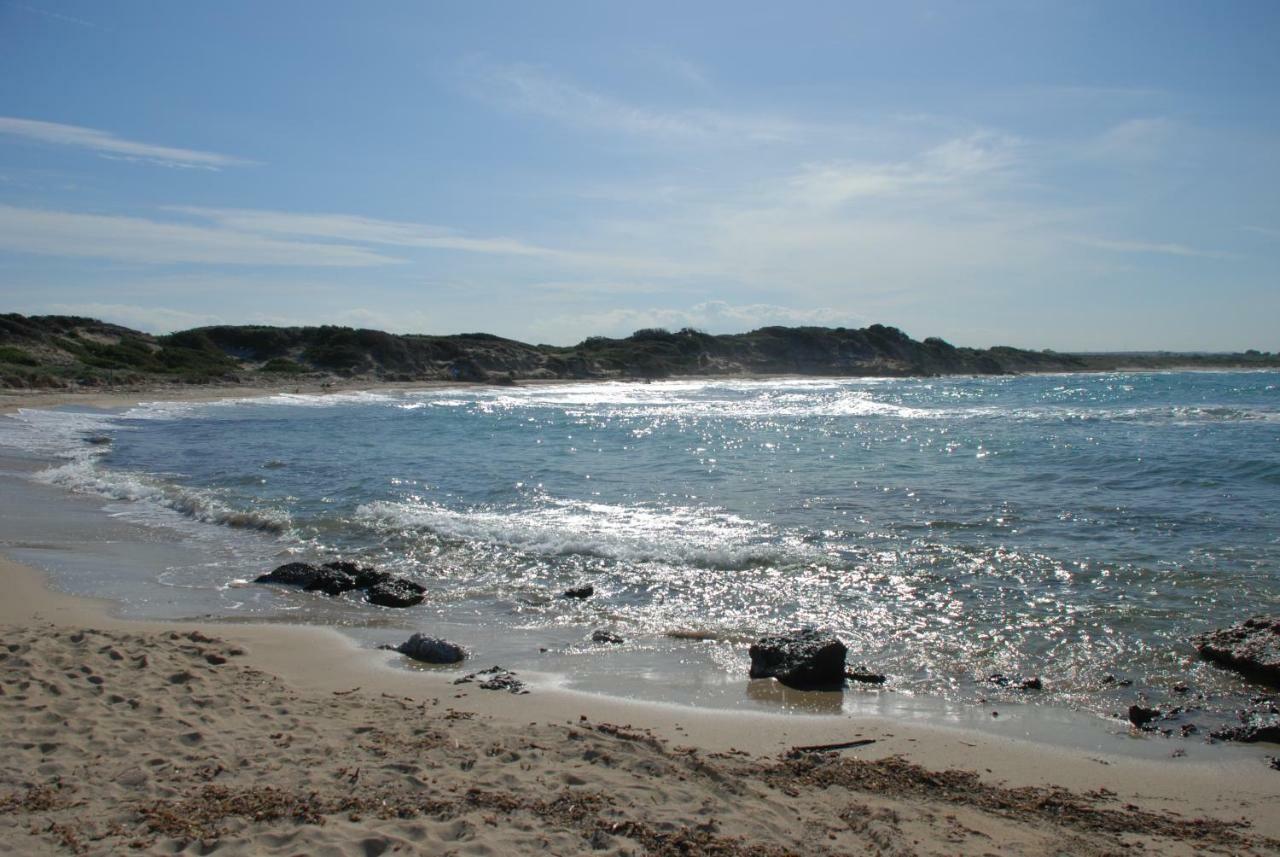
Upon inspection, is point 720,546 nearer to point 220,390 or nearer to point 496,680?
point 496,680

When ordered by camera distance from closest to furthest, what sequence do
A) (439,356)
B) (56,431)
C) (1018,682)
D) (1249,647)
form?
(1018,682), (1249,647), (56,431), (439,356)

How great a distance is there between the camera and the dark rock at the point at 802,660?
21.0 ft

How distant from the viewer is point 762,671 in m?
6.62

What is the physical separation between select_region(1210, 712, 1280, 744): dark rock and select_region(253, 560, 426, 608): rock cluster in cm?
698

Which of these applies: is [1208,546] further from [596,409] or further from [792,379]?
[792,379]

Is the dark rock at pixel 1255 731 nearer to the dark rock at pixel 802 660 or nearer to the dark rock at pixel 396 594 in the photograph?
the dark rock at pixel 802 660

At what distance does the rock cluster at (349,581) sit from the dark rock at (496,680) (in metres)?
2.54

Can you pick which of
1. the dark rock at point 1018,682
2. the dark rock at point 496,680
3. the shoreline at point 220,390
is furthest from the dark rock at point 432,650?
the shoreline at point 220,390

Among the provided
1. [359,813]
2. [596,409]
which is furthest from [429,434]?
[359,813]

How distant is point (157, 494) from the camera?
14773mm

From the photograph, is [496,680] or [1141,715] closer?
[1141,715]

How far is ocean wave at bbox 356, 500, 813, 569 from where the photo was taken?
10.7 metres

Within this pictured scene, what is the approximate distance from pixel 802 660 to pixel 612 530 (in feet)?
19.8

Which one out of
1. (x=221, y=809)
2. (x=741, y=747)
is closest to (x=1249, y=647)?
(x=741, y=747)
